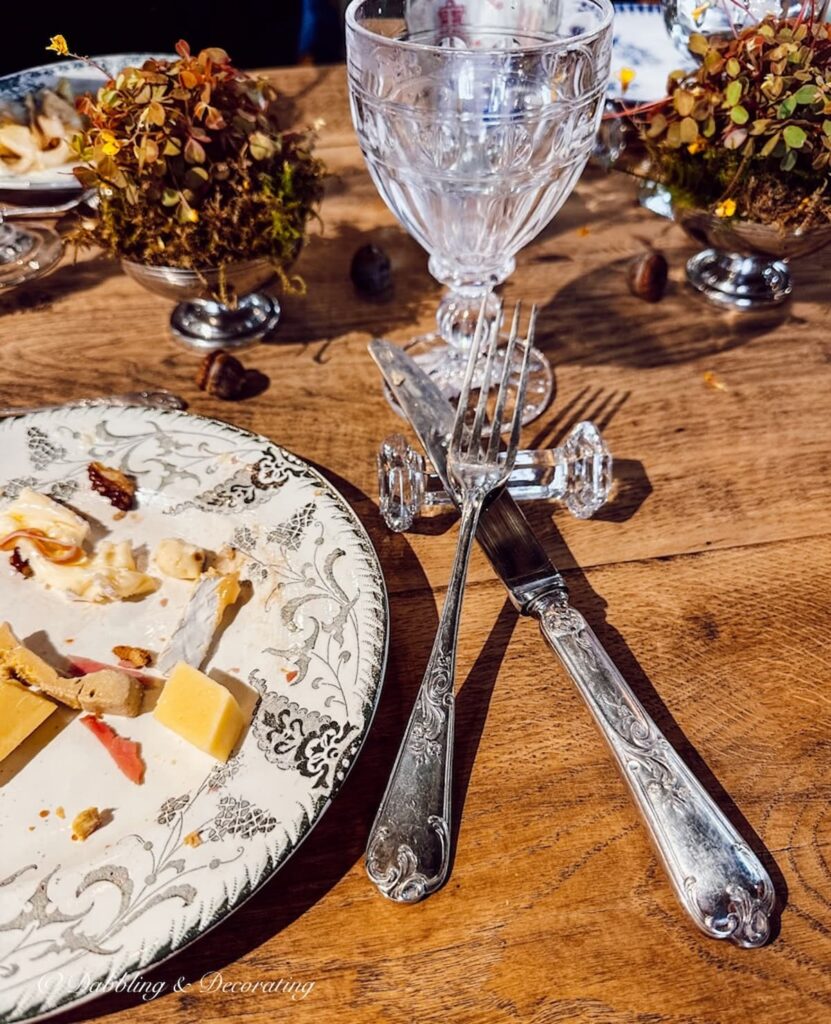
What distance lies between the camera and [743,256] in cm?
93

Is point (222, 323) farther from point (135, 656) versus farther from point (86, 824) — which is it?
point (86, 824)

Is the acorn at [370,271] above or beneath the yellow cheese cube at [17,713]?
above

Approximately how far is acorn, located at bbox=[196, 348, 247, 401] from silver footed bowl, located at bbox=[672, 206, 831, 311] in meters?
0.50

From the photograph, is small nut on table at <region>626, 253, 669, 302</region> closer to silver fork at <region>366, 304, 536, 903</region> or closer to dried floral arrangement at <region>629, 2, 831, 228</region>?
dried floral arrangement at <region>629, 2, 831, 228</region>

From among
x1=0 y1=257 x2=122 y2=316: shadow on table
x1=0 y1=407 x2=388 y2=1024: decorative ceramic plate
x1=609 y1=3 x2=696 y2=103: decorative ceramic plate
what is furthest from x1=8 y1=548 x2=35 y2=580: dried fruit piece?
x1=609 y1=3 x2=696 y2=103: decorative ceramic plate

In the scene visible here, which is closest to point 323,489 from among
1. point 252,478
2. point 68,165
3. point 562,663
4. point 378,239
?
point 252,478

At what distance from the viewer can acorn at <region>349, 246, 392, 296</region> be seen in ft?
3.18

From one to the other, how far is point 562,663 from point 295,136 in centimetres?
63

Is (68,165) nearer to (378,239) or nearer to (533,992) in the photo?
(378,239)

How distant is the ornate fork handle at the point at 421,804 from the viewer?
0.49 metres

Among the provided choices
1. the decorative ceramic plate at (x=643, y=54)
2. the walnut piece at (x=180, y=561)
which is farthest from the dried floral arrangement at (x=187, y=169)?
the decorative ceramic plate at (x=643, y=54)

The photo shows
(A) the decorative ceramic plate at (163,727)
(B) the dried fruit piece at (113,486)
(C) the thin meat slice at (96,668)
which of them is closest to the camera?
(A) the decorative ceramic plate at (163,727)

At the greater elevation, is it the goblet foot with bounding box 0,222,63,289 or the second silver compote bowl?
the second silver compote bowl

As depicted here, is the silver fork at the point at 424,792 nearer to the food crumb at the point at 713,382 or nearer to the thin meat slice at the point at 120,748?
the thin meat slice at the point at 120,748
